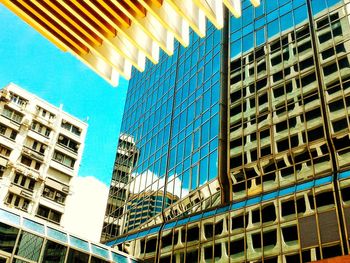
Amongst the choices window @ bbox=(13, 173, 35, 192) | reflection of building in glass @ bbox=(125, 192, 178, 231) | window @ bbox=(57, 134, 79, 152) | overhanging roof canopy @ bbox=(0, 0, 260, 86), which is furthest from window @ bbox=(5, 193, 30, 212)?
overhanging roof canopy @ bbox=(0, 0, 260, 86)

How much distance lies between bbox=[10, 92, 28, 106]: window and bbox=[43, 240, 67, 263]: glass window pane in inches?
1346

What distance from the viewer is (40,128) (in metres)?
57.2

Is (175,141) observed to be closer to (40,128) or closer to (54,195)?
(54,195)

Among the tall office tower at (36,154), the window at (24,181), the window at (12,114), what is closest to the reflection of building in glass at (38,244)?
the tall office tower at (36,154)

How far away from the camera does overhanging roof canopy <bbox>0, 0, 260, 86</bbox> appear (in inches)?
242

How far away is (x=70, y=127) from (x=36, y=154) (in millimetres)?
7951

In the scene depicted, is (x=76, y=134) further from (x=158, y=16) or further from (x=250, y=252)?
(x=158, y=16)

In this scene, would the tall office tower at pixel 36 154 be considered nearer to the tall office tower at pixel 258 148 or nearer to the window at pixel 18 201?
the window at pixel 18 201

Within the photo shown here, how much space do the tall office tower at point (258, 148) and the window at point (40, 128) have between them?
2410 cm

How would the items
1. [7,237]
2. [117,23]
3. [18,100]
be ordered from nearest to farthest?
[117,23] → [7,237] → [18,100]

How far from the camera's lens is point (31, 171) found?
52.4 meters

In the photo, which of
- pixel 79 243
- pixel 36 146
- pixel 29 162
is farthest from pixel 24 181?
pixel 79 243

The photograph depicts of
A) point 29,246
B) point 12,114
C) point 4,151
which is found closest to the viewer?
point 29,246

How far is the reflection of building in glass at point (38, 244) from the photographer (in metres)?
23.0
